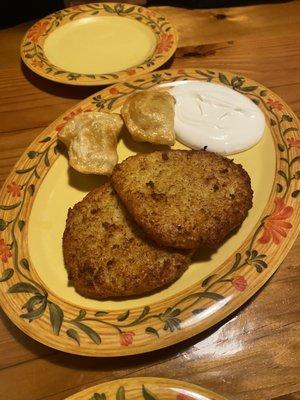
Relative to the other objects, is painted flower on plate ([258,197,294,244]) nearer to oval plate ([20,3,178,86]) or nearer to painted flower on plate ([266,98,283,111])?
painted flower on plate ([266,98,283,111])

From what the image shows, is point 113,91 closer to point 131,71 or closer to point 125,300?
point 131,71

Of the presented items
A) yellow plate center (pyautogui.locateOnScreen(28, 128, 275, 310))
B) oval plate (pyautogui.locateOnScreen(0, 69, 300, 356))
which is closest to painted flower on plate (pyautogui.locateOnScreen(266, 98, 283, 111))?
oval plate (pyautogui.locateOnScreen(0, 69, 300, 356))

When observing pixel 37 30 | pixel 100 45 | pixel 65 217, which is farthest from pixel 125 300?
pixel 37 30

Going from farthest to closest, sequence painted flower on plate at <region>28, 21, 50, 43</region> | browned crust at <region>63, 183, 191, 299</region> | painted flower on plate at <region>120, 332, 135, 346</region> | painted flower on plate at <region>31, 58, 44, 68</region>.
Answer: painted flower on plate at <region>28, 21, 50, 43</region>, painted flower on plate at <region>31, 58, 44, 68</region>, browned crust at <region>63, 183, 191, 299</region>, painted flower on plate at <region>120, 332, 135, 346</region>

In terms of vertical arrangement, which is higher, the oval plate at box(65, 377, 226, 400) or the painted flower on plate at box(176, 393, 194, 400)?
the oval plate at box(65, 377, 226, 400)

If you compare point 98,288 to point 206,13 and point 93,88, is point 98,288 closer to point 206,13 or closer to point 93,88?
point 93,88

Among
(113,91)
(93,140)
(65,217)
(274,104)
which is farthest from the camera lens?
(113,91)
